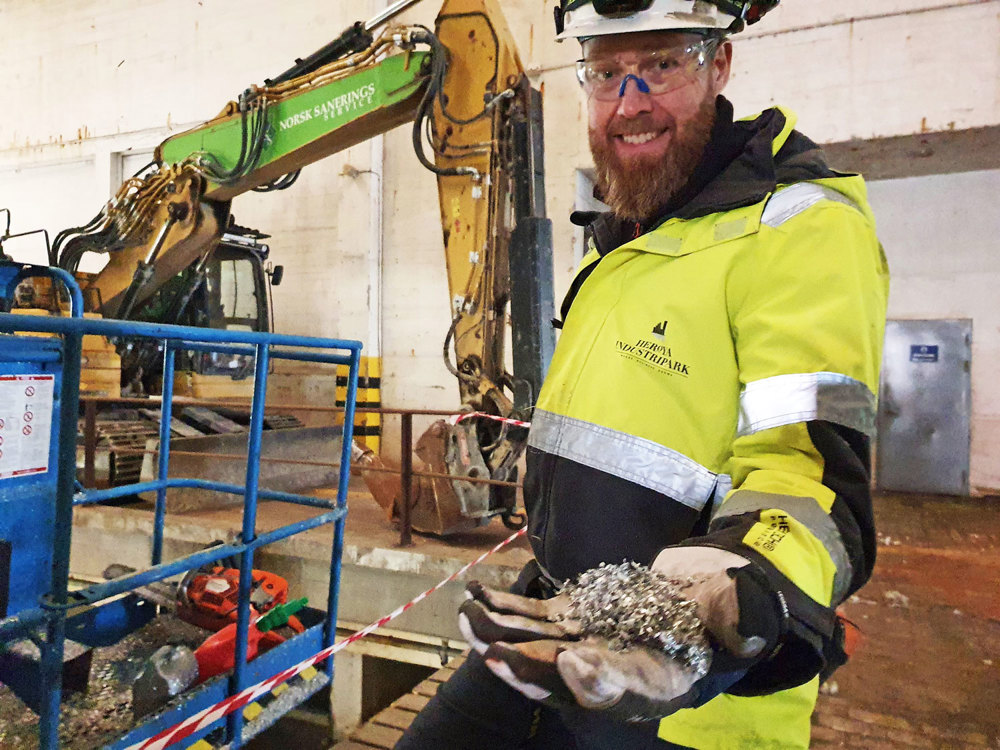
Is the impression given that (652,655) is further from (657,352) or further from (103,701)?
(103,701)

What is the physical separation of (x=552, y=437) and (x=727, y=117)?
0.77 meters

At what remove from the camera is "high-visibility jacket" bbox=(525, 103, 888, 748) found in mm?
903

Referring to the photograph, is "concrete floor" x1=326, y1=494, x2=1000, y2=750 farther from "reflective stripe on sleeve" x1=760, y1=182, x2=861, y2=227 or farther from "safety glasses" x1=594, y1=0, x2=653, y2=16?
"safety glasses" x1=594, y1=0, x2=653, y2=16

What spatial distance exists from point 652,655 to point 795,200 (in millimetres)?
729

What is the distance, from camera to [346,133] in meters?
5.19

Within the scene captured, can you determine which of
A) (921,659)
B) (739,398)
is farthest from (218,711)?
(921,659)

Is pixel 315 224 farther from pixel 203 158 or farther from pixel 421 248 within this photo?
pixel 203 158

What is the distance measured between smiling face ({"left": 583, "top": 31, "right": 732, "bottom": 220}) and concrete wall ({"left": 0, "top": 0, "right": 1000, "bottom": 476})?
→ 636 centimetres

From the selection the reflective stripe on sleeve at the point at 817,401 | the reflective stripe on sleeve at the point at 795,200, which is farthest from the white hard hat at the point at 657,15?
the reflective stripe on sleeve at the point at 817,401

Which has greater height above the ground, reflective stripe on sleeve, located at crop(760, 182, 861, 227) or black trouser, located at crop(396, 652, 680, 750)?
reflective stripe on sleeve, located at crop(760, 182, 861, 227)

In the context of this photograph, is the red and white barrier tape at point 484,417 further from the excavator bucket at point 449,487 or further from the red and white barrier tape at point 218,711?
the red and white barrier tape at point 218,711

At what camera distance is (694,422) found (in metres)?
1.10

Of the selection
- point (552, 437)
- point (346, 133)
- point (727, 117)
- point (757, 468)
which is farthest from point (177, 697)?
point (346, 133)

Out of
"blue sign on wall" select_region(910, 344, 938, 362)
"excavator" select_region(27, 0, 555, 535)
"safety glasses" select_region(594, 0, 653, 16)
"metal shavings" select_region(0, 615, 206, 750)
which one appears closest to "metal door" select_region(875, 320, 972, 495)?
"blue sign on wall" select_region(910, 344, 938, 362)
